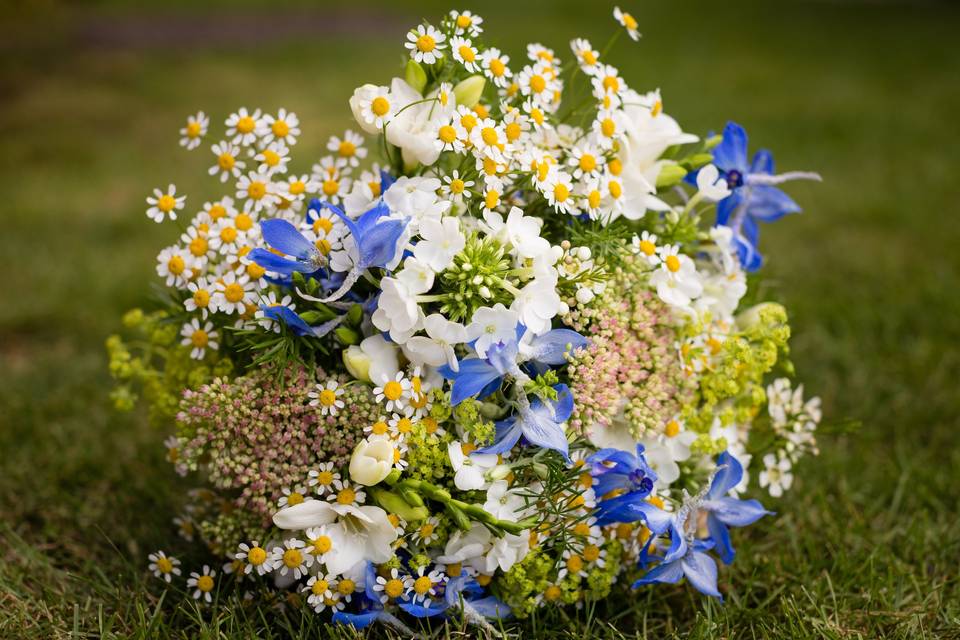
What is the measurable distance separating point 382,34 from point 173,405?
846cm

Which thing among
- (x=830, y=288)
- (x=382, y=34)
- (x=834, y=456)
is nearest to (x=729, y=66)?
(x=382, y=34)

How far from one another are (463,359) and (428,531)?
31 cm

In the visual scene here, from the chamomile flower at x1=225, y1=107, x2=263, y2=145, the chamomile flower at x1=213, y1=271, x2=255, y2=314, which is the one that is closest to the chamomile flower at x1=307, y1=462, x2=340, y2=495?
the chamomile flower at x1=213, y1=271, x2=255, y2=314

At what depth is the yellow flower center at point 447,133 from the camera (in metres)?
1.57

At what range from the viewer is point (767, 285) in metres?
2.47

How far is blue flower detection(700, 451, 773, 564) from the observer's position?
5.68 feet

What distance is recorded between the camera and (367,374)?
1.58 m

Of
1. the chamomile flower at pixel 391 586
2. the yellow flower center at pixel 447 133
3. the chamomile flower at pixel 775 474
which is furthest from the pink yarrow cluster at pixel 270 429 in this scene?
the chamomile flower at pixel 775 474

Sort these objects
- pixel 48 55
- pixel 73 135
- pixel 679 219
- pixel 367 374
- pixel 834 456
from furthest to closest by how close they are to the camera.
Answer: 1. pixel 48 55
2. pixel 73 135
3. pixel 834 456
4. pixel 679 219
5. pixel 367 374

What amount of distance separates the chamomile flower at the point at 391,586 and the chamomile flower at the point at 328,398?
0.30 m

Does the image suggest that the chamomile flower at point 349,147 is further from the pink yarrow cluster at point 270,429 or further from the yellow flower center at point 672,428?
the yellow flower center at point 672,428

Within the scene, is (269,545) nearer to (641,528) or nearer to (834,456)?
(641,528)

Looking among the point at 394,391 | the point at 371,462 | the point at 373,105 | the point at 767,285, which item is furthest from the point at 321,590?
the point at 767,285

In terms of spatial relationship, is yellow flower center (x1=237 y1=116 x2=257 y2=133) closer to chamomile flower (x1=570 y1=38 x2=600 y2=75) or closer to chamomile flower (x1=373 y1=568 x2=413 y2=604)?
chamomile flower (x1=570 y1=38 x2=600 y2=75)
